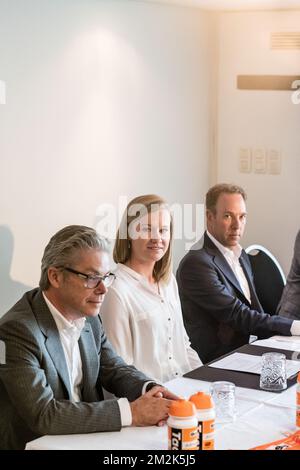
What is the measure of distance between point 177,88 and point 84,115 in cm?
86

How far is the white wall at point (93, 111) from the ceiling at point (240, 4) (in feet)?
0.30

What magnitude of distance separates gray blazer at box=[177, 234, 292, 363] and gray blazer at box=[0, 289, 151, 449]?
44.0 inches

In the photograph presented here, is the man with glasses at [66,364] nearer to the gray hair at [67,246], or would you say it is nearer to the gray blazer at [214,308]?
the gray hair at [67,246]

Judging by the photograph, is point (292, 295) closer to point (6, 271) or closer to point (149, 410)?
point (6, 271)

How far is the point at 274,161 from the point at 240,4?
1020mm

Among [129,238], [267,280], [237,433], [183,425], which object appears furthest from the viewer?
[267,280]

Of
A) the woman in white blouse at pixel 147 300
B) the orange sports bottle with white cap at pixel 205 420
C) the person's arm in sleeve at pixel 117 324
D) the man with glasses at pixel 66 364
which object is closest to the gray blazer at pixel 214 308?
the woman in white blouse at pixel 147 300

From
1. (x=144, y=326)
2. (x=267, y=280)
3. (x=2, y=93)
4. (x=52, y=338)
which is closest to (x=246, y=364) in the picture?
(x=144, y=326)

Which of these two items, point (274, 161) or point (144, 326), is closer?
A: point (144, 326)

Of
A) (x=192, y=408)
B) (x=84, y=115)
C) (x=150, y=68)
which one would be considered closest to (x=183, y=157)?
(x=150, y=68)

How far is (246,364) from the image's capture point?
2.85 m

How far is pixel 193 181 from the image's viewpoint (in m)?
5.02

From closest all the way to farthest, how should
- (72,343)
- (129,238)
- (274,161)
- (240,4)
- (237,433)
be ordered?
(237,433) < (72,343) < (129,238) < (240,4) < (274,161)
